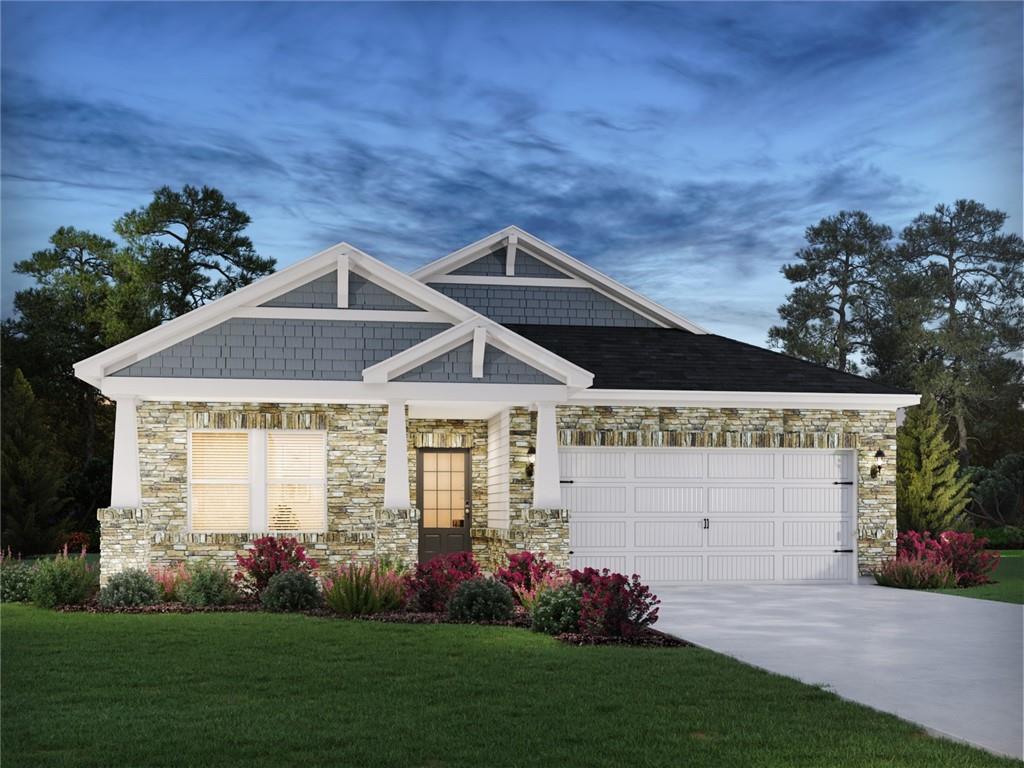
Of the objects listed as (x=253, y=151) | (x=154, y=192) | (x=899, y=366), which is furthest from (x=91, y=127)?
(x=899, y=366)

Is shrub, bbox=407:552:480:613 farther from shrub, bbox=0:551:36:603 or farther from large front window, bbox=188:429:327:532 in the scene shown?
shrub, bbox=0:551:36:603

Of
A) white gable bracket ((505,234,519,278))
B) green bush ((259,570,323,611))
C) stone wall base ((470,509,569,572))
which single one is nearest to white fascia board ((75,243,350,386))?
green bush ((259,570,323,611))

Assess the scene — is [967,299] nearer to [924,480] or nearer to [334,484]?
[924,480]

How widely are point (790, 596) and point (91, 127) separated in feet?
66.0

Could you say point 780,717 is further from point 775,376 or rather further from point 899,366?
point 899,366

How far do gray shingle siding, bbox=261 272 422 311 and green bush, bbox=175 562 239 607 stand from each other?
4541mm

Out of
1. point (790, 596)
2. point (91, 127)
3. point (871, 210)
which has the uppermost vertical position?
point (871, 210)

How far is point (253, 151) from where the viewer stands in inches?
1344

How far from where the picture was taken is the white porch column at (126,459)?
56.0 feet

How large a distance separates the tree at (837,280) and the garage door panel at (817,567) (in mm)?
26615

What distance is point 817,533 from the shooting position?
2009 cm

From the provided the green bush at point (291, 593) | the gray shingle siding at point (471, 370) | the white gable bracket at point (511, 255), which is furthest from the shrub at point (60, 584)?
the white gable bracket at point (511, 255)

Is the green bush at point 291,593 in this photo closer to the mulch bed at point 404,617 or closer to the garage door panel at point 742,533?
the mulch bed at point 404,617

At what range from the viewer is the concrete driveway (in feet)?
27.6
